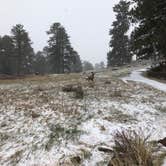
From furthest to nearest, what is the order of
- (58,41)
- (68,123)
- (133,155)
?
(58,41) < (68,123) < (133,155)

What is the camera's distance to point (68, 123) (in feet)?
31.1

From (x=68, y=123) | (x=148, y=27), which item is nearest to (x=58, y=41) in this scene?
(x=148, y=27)

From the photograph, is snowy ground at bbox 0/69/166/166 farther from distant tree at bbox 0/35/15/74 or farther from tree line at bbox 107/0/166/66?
distant tree at bbox 0/35/15/74

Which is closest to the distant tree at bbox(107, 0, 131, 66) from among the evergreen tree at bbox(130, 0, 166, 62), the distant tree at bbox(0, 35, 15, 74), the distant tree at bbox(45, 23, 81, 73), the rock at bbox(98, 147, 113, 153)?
the distant tree at bbox(45, 23, 81, 73)

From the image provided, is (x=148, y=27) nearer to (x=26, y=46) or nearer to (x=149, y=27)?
(x=149, y=27)

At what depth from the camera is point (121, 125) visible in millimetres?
9328

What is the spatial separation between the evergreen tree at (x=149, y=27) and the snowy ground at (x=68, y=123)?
6.93 meters

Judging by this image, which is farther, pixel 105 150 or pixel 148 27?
pixel 148 27

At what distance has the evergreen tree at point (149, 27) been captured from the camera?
1939 centimetres

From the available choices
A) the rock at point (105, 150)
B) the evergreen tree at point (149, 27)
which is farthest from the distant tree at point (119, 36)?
the rock at point (105, 150)

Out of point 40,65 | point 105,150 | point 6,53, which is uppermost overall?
point 6,53

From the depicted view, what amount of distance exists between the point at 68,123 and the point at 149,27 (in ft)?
49.0

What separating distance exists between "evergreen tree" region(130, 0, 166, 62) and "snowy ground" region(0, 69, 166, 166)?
22.7ft

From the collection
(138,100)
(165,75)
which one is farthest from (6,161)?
(165,75)
